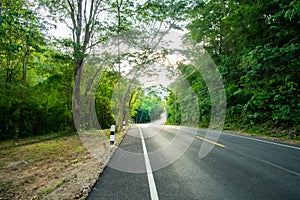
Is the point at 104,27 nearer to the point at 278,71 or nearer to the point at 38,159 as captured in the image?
the point at 38,159

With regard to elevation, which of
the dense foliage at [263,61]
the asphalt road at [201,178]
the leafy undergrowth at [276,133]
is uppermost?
the dense foliage at [263,61]

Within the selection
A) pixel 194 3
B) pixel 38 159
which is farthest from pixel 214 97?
pixel 38 159

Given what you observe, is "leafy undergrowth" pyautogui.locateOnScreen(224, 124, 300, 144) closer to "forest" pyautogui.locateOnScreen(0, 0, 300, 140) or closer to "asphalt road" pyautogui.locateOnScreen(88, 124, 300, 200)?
"forest" pyautogui.locateOnScreen(0, 0, 300, 140)

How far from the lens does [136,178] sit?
12.2ft

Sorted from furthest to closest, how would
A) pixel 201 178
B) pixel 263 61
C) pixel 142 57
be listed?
1. pixel 142 57
2. pixel 263 61
3. pixel 201 178

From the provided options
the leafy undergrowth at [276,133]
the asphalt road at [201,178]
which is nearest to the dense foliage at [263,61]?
the leafy undergrowth at [276,133]

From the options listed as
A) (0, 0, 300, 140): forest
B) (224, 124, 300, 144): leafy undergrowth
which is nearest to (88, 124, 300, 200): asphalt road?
(224, 124, 300, 144): leafy undergrowth

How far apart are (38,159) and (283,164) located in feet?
24.2

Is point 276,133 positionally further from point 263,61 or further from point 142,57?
point 142,57

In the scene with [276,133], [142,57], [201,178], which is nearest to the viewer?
[201,178]

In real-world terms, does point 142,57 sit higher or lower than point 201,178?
higher

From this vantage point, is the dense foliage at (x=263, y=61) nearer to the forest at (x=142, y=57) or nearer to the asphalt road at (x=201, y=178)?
the forest at (x=142, y=57)

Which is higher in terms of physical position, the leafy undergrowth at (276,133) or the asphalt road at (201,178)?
the leafy undergrowth at (276,133)

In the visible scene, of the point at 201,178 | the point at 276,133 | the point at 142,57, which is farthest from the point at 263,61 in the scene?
the point at 201,178
